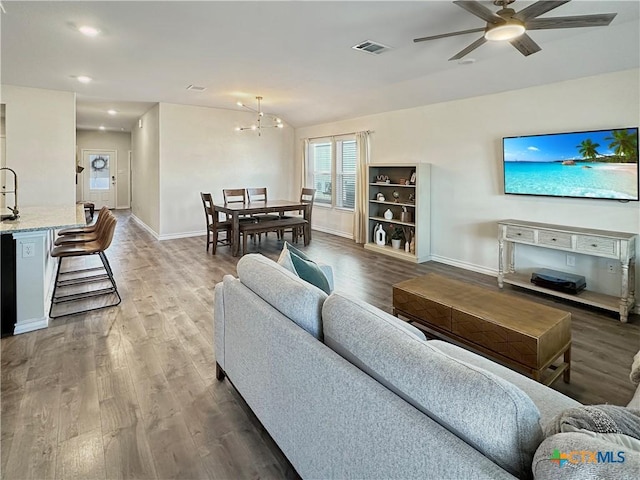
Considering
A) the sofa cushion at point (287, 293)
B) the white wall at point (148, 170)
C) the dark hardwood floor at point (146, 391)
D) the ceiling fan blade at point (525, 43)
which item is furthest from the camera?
the white wall at point (148, 170)

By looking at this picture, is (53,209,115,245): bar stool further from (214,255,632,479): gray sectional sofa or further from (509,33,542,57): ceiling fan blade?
(509,33,542,57): ceiling fan blade

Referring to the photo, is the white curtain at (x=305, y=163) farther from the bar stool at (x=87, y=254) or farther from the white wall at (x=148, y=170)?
→ the bar stool at (x=87, y=254)

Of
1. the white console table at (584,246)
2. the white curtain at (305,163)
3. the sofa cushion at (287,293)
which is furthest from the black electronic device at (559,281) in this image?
the white curtain at (305,163)

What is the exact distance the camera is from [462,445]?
89 centimetres

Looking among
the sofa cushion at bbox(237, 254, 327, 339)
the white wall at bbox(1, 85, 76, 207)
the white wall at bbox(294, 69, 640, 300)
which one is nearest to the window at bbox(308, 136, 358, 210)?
Answer: the white wall at bbox(294, 69, 640, 300)

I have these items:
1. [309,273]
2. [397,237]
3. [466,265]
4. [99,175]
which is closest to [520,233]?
[466,265]

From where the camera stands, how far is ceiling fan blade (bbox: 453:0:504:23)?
2365 millimetres

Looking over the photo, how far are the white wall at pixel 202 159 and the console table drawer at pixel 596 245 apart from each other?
654 centimetres

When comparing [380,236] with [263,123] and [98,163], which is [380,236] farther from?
[98,163]

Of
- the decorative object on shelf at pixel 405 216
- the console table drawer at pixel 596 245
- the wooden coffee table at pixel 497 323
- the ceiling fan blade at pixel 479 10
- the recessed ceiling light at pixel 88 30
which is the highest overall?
the recessed ceiling light at pixel 88 30

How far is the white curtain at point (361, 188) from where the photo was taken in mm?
6930

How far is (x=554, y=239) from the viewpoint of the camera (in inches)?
154

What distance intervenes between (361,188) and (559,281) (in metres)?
3.85

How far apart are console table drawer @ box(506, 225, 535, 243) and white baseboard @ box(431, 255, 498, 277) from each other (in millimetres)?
799
